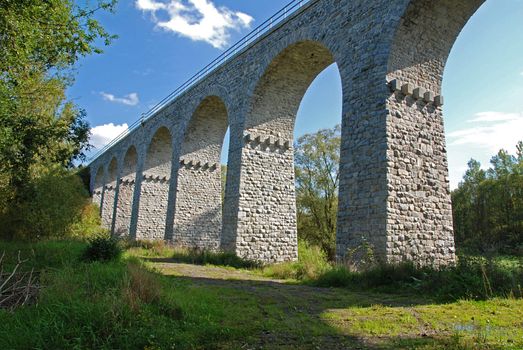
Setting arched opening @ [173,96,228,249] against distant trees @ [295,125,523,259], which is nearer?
arched opening @ [173,96,228,249]

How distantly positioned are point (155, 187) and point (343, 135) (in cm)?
1637

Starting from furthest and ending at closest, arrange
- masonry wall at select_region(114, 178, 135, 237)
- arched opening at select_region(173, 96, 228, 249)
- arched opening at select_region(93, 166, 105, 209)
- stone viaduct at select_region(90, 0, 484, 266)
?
arched opening at select_region(93, 166, 105, 209)
masonry wall at select_region(114, 178, 135, 237)
arched opening at select_region(173, 96, 228, 249)
stone viaduct at select_region(90, 0, 484, 266)

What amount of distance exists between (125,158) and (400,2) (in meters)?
24.0

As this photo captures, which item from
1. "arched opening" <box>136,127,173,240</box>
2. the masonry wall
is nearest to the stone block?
"arched opening" <box>136,127,173,240</box>

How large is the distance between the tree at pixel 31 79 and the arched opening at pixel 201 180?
656 cm

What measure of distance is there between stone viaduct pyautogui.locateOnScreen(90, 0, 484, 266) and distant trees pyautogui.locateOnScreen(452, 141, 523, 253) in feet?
68.0

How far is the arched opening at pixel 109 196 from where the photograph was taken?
1278 inches

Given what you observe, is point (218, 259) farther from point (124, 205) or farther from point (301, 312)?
point (124, 205)

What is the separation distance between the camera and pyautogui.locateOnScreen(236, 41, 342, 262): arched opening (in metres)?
13.6

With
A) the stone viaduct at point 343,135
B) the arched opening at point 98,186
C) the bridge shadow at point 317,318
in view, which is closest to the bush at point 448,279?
the bridge shadow at point 317,318

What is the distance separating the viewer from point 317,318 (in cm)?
492

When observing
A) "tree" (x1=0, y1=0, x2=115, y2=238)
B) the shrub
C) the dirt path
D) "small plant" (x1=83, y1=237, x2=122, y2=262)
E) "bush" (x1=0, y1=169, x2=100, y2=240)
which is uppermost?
"tree" (x1=0, y1=0, x2=115, y2=238)

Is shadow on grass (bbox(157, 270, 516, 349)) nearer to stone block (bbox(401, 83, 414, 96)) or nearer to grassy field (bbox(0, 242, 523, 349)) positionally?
grassy field (bbox(0, 242, 523, 349))

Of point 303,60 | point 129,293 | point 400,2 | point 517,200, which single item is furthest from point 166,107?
point 517,200
